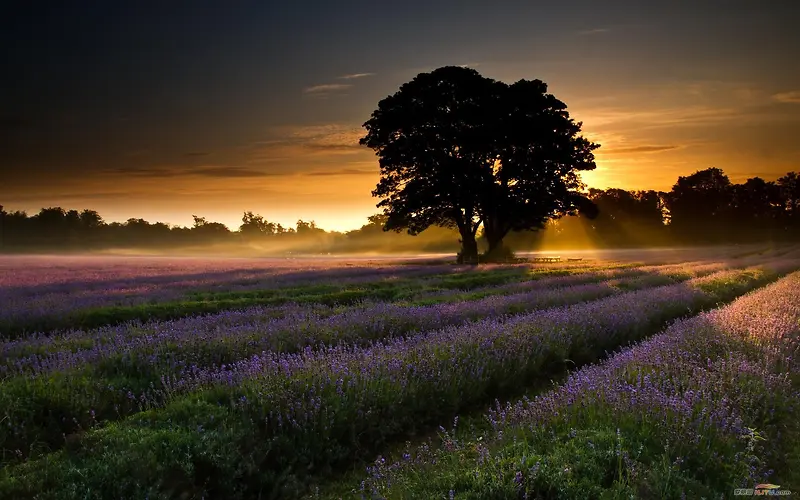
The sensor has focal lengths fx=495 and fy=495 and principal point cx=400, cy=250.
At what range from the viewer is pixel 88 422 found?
17.9 feet

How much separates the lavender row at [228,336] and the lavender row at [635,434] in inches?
150

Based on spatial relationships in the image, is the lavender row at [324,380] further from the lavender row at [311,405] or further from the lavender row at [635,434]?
the lavender row at [635,434]

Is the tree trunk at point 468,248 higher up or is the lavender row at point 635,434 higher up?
the tree trunk at point 468,248

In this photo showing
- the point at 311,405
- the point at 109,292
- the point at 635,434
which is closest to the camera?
the point at 635,434

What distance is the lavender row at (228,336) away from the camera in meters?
7.16

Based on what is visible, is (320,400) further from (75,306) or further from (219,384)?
(75,306)

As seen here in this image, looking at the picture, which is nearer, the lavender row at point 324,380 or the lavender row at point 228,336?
the lavender row at point 324,380

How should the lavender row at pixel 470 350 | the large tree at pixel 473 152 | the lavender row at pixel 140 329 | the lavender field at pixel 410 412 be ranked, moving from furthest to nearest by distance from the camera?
the large tree at pixel 473 152 < the lavender row at pixel 140 329 < the lavender row at pixel 470 350 < the lavender field at pixel 410 412

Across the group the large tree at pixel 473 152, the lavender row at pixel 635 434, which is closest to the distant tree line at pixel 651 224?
the large tree at pixel 473 152

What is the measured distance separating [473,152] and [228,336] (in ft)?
94.8

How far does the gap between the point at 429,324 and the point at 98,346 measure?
18.9 ft

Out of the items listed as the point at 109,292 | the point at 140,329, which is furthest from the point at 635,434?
the point at 109,292

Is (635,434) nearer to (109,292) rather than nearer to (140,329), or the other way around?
(140,329)

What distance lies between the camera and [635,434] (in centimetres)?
418
